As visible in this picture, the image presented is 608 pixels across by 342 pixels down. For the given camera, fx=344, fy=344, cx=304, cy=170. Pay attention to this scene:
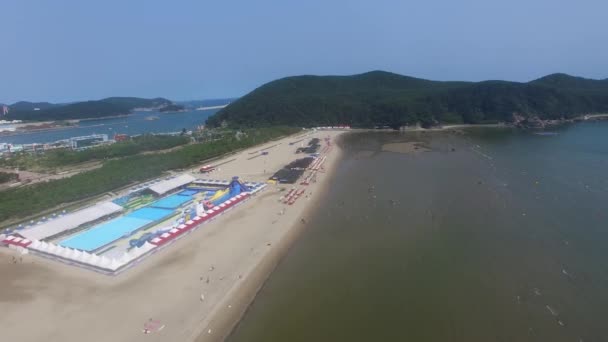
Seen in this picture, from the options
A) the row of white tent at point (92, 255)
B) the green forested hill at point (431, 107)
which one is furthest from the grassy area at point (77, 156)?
the green forested hill at point (431, 107)

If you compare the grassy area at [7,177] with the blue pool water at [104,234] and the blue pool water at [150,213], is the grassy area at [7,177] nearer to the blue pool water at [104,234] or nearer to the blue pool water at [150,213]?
the blue pool water at [150,213]

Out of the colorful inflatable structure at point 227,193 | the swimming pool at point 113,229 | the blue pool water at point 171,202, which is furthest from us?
the blue pool water at point 171,202

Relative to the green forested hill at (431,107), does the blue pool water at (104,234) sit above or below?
below

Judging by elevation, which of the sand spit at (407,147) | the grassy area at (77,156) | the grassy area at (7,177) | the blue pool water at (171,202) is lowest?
the blue pool water at (171,202)

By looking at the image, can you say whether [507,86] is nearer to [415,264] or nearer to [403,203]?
[403,203]

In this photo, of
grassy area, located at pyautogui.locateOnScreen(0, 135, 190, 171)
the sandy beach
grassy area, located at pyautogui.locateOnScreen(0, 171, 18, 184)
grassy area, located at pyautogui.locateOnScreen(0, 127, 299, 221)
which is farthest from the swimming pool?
grassy area, located at pyautogui.locateOnScreen(0, 135, 190, 171)

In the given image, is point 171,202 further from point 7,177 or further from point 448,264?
point 448,264

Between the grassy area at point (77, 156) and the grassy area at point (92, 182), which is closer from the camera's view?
the grassy area at point (92, 182)

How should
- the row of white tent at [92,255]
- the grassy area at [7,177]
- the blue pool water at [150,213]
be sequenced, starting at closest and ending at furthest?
1. the row of white tent at [92,255]
2. the blue pool water at [150,213]
3. the grassy area at [7,177]

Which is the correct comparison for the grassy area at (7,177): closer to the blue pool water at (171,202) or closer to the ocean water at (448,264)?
the blue pool water at (171,202)
